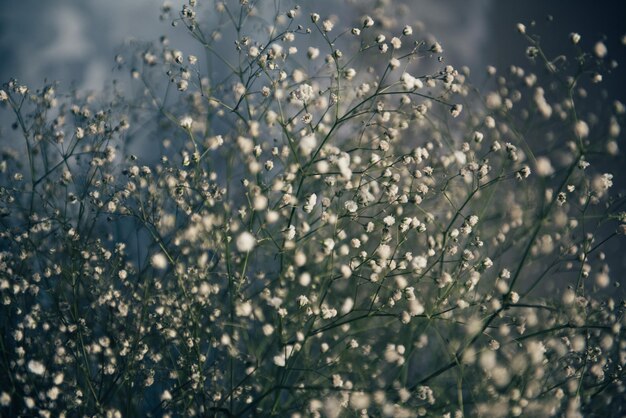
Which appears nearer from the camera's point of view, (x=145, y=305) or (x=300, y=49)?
(x=145, y=305)

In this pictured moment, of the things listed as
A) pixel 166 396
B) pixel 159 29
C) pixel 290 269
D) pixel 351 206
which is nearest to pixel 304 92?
pixel 351 206

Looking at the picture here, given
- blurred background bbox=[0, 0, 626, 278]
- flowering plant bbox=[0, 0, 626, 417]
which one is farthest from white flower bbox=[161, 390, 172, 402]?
blurred background bbox=[0, 0, 626, 278]

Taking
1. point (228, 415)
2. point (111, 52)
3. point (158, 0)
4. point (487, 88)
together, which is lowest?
point (228, 415)

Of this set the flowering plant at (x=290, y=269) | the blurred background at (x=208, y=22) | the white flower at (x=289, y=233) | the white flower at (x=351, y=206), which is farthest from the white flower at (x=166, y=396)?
the blurred background at (x=208, y=22)

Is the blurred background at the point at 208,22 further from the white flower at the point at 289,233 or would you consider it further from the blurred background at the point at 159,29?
the white flower at the point at 289,233

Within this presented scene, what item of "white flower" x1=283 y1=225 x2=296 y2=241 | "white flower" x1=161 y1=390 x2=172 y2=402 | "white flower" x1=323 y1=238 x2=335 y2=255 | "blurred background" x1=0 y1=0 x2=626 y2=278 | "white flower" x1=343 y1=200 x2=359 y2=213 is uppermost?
"blurred background" x1=0 y1=0 x2=626 y2=278

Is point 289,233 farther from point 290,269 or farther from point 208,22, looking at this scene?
point 208,22

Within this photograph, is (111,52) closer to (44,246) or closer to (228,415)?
(44,246)

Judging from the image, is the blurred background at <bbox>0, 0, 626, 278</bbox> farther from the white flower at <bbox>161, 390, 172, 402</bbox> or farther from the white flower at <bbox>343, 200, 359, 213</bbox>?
the white flower at <bbox>161, 390, 172, 402</bbox>

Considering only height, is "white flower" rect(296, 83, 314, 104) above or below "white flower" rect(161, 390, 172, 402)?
above

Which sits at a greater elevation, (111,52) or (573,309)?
(111,52)

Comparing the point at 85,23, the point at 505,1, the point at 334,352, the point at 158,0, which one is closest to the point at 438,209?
the point at 334,352
